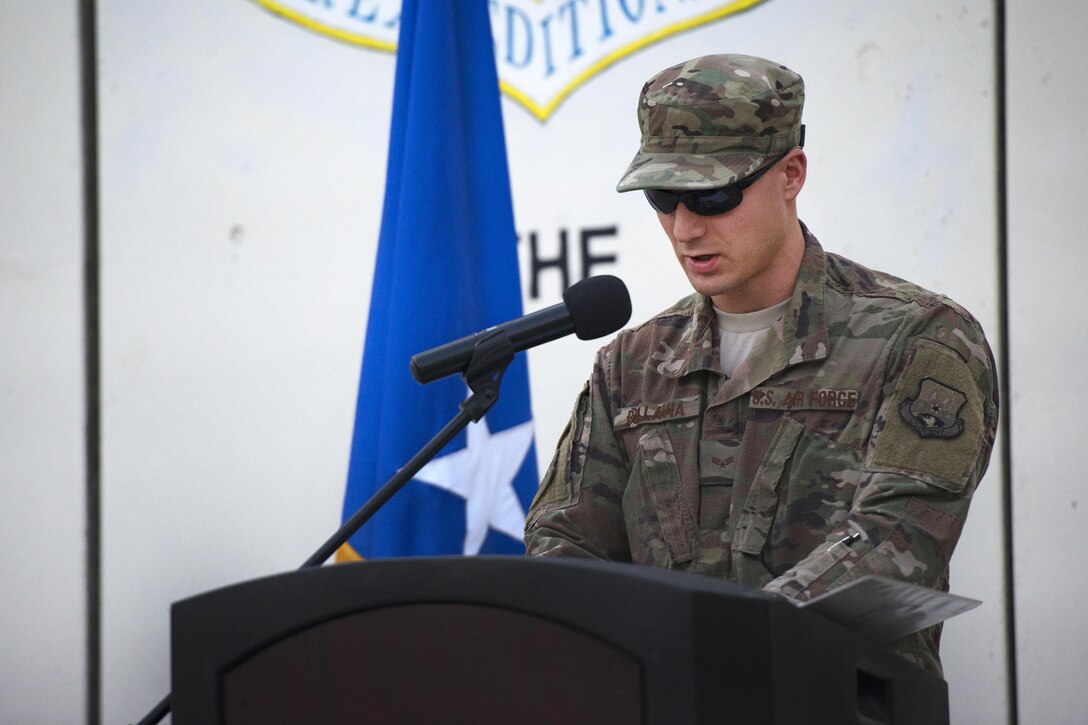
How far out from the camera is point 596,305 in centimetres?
151

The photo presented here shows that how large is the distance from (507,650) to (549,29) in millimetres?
2027

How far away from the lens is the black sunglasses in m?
1.62

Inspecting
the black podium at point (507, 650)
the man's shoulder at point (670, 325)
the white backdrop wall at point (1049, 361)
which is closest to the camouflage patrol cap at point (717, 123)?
the man's shoulder at point (670, 325)

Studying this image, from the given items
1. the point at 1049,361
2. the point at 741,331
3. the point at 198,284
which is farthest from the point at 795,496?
the point at 198,284

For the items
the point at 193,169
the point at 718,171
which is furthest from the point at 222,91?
the point at 718,171

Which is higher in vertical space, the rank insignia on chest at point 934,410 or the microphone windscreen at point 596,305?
the microphone windscreen at point 596,305

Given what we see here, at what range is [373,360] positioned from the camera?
8.70ft

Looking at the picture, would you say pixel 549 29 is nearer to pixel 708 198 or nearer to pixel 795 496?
pixel 708 198

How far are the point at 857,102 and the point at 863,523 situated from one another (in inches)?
51.6

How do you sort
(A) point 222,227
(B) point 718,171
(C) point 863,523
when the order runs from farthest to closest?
1. (A) point 222,227
2. (B) point 718,171
3. (C) point 863,523

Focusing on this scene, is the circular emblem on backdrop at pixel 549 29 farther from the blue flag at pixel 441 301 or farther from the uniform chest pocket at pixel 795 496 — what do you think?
the uniform chest pocket at pixel 795 496

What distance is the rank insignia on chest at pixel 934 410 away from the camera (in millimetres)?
1499

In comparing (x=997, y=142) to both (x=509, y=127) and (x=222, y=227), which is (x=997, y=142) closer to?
(x=509, y=127)

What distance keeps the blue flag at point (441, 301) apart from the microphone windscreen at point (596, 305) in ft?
3.52
